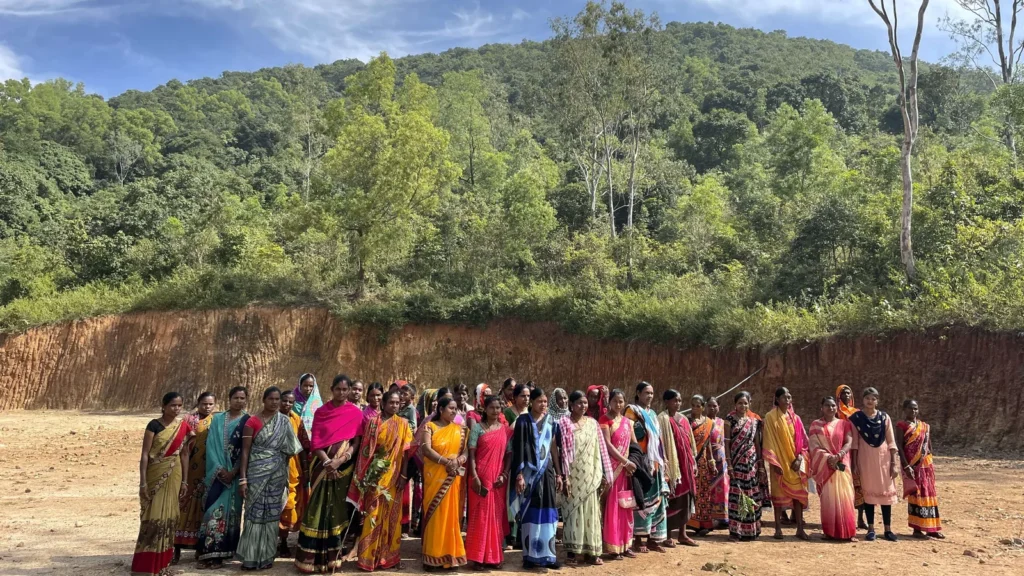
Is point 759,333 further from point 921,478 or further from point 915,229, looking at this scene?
point 921,478

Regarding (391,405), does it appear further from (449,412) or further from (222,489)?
(222,489)

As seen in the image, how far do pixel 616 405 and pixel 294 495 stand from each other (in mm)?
3104

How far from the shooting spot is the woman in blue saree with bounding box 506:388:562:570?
20.6ft

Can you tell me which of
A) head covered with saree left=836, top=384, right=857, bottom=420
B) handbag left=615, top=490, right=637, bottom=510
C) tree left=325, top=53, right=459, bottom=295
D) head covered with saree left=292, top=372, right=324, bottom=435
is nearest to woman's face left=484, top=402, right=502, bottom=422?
handbag left=615, top=490, right=637, bottom=510

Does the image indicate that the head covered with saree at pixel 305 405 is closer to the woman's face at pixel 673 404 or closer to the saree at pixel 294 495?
the saree at pixel 294 495

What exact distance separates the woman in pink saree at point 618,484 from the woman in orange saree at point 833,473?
2184 mm

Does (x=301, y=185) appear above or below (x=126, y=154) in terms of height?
below

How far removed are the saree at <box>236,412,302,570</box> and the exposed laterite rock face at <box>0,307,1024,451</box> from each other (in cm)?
1252

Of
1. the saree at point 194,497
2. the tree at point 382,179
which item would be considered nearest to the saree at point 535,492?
the saree at point 194,497

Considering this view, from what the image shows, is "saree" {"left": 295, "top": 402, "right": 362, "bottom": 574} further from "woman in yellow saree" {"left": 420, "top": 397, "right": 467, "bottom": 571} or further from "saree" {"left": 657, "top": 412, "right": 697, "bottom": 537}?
"saree" {"left": 657, "top": 412, "right": 697, "bottom": 537}

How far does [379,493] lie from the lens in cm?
621

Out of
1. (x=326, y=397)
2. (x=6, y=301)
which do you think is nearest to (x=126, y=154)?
(x=6, y=301)

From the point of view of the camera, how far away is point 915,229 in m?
18.2

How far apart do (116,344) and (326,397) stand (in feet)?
22.5
